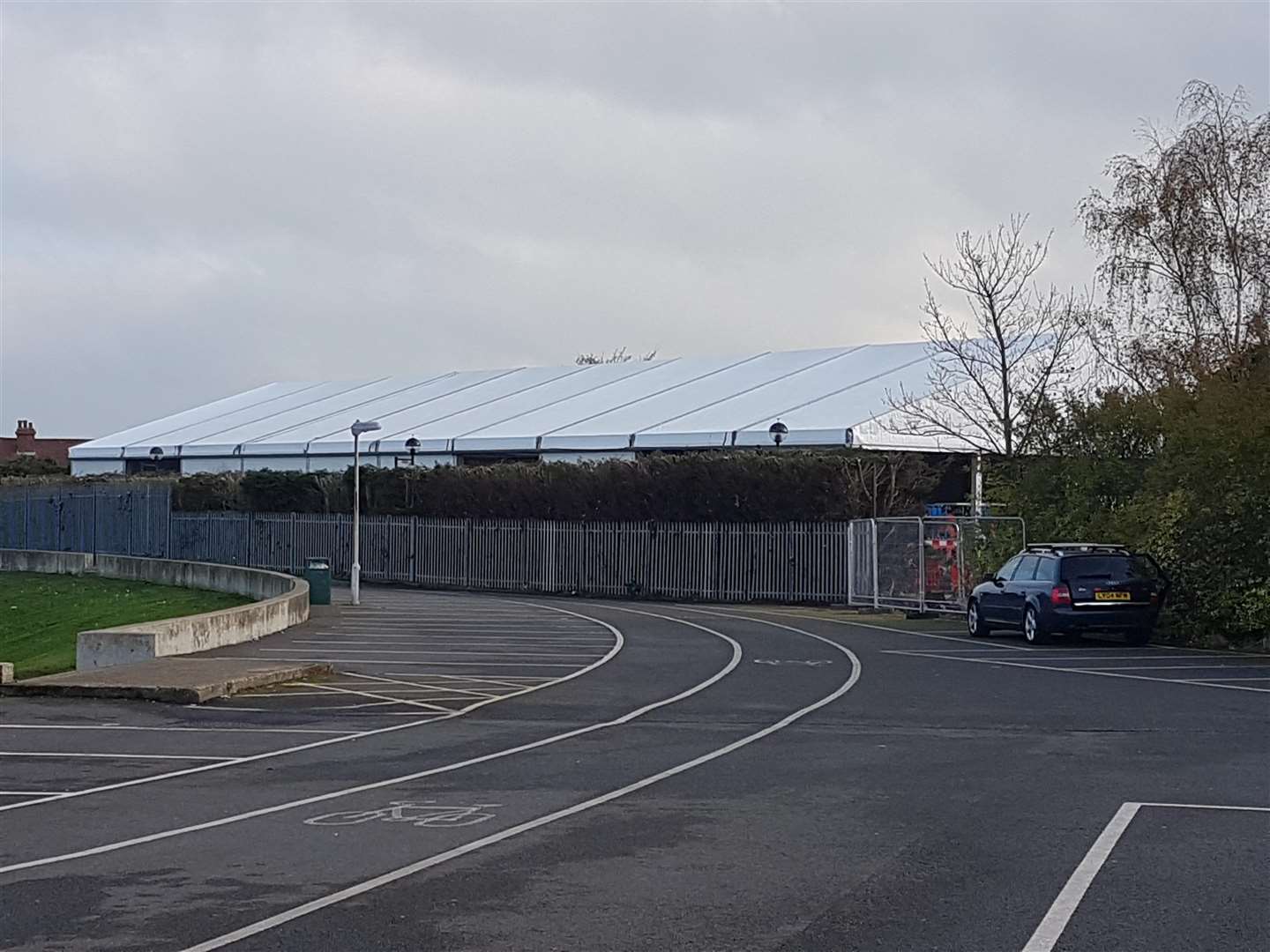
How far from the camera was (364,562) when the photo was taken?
53375 millimetres

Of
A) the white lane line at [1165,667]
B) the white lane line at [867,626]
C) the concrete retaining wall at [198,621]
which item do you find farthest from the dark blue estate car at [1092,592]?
the concrete retaining wall at [198,621]

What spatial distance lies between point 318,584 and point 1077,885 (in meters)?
28.7

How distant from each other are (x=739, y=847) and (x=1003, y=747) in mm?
5283

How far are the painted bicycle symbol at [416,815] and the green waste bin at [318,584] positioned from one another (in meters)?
24.8

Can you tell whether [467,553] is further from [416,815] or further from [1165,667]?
[416,815]

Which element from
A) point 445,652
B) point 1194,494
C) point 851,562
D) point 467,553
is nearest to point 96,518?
point 467,553

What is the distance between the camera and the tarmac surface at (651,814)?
7.85 m

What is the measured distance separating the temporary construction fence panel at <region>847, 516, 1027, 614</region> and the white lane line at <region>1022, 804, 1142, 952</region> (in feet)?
71.1

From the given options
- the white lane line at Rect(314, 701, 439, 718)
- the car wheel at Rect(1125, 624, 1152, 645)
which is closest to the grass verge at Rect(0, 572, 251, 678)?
the white lane line at Rect(314, 701, 439, 718)

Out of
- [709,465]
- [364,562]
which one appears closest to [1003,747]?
[709,465]

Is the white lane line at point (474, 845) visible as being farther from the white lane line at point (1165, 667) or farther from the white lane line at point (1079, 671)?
the white lane line at point (1165, 667)

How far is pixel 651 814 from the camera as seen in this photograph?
11.0 m

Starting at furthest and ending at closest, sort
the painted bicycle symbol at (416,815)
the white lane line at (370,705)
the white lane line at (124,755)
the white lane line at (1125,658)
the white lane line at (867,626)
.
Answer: the white lane line at (867,626), the white lane line at (1125,658), the white lane line at (370,705), the white lane line at (124,755), the painted bicycle symbol at (416,815)

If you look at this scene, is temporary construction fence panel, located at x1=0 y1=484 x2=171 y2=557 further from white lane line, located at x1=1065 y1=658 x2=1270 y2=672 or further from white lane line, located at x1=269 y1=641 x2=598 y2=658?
white lane line, located at x1=1065 y1=658 x2=1270 y2=672
